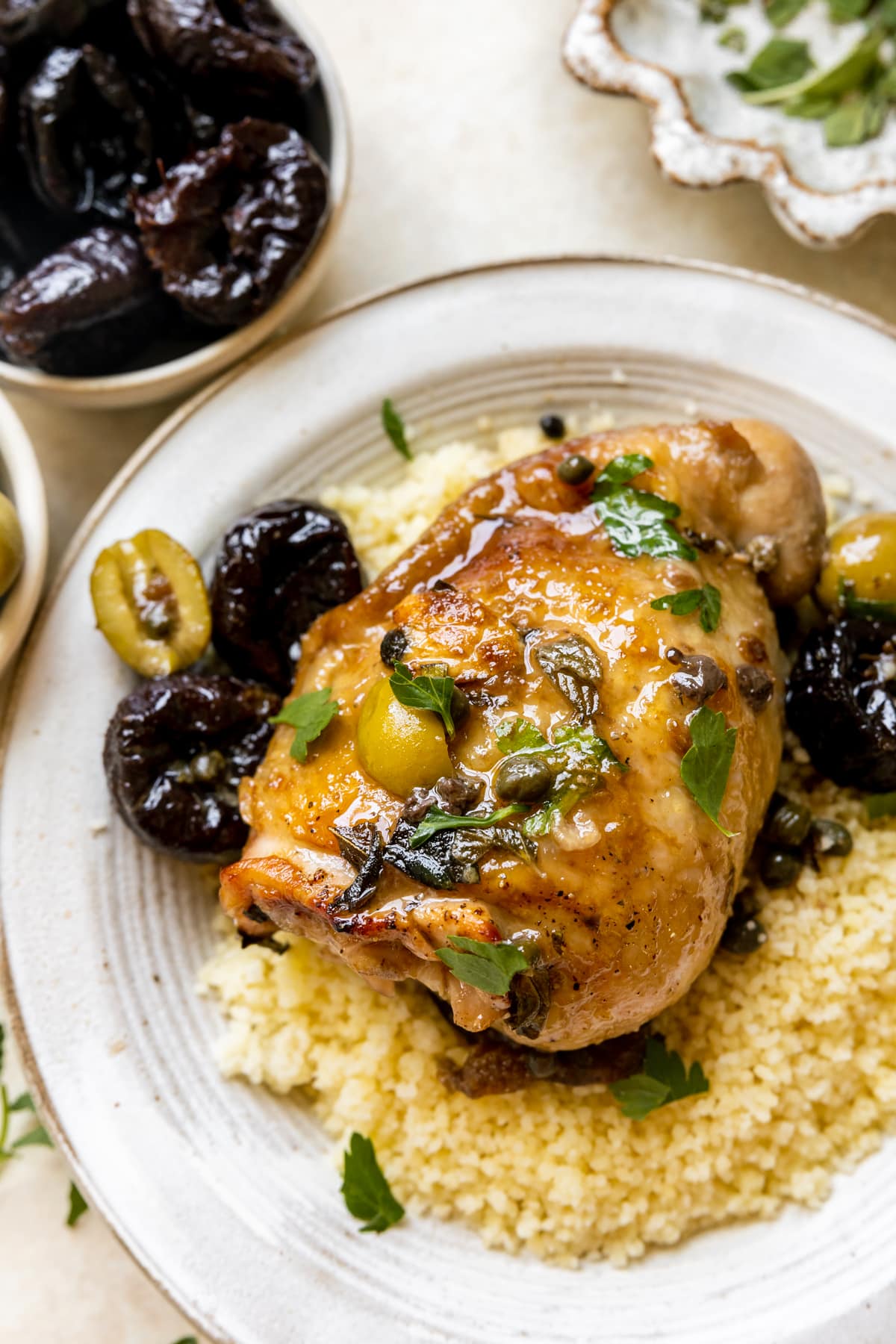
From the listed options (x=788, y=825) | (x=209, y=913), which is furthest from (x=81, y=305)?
(x=788, y=825)

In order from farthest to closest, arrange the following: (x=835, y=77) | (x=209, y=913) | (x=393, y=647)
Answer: (x=835, y=77) < (x=209, y=913) < (x=393, y=647)

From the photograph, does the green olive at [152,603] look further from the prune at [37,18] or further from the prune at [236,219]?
the prune at [37,18]

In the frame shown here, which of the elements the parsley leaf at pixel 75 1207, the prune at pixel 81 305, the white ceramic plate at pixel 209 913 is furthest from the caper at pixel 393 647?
the parsley leaf at pixel 75 1207

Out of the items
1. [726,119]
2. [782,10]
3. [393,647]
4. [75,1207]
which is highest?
[782,10]

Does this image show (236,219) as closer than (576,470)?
No

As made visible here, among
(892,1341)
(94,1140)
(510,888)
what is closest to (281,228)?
(510,888)

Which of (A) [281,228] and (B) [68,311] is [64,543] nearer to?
(B) [68,311]

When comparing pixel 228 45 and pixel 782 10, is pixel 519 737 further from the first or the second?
pixel 782 10
